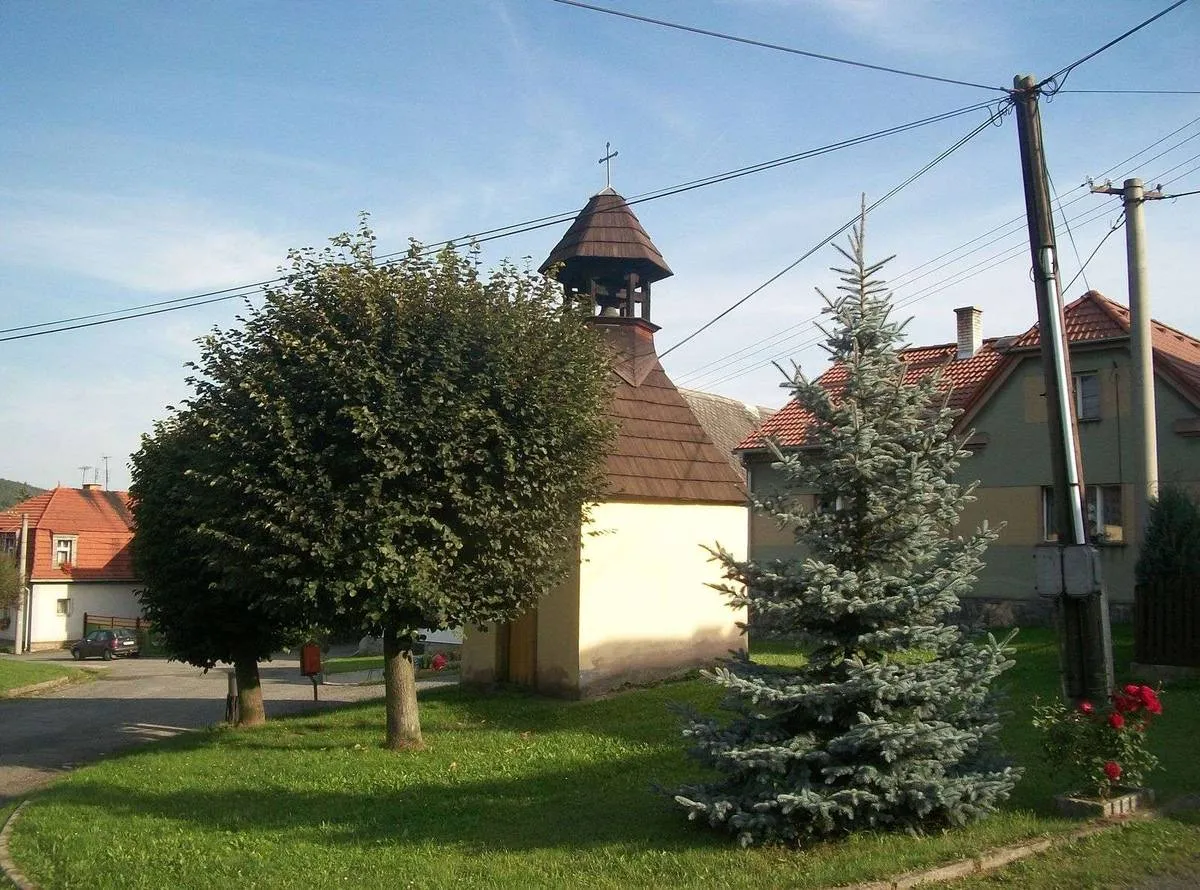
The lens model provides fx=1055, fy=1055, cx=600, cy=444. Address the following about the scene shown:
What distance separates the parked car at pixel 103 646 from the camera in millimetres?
40656

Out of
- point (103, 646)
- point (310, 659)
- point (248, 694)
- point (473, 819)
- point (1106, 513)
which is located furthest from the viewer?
point (103, 646)

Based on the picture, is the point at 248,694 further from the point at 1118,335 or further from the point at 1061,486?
the point at 1118,335

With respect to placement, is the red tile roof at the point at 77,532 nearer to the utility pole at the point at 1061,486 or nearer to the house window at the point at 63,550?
the house window at the point at 63,550

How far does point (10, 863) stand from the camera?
28.1ft

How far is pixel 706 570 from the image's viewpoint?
17.7m

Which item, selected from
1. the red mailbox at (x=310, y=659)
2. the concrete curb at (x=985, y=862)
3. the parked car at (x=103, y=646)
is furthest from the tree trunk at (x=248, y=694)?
the parked car at (x=103, y=646)

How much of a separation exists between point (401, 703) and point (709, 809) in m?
6.47

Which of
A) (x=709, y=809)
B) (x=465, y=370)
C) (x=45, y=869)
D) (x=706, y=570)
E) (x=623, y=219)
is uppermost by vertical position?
(x=623, y=219)

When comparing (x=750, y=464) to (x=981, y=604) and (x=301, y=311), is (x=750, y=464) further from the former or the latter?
(x=301, y=311)

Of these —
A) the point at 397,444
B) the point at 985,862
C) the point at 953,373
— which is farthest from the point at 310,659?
the point at 953,373

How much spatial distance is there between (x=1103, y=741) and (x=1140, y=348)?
920 cm

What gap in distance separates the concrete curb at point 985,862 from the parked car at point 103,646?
40260 mm

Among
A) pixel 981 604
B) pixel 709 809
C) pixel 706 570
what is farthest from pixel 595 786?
pixel 981 604

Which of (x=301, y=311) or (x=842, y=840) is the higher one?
(x=301, y=311)
